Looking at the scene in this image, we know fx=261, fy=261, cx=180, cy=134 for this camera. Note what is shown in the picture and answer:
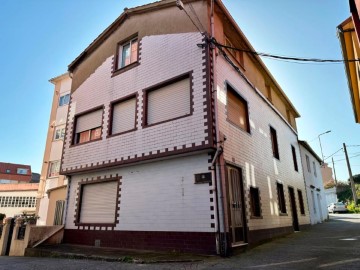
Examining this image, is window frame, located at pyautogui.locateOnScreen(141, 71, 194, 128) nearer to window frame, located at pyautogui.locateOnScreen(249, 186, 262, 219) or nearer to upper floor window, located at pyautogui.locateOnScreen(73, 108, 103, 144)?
upper floor window, located at pyautogui.locateOnScreen(73, 108, 103, 144)

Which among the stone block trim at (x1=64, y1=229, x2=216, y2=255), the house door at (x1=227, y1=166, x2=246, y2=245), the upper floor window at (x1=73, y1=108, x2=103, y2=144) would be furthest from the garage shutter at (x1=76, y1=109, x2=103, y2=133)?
the house door at (x1=227, y1=166, x2=246, y2=245)

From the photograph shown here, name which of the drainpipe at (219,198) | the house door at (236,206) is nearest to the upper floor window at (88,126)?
the drainpipe at (219,198)

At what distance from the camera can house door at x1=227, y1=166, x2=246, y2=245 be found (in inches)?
319

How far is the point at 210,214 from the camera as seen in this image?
25.0 ft

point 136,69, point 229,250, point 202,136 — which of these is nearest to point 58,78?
point 136,69

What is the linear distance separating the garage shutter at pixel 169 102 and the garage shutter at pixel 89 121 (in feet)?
10.7

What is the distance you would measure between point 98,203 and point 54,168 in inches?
483

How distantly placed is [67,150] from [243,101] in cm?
874

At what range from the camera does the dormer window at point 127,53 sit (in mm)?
12133

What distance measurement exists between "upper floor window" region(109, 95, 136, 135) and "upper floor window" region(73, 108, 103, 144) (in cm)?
92

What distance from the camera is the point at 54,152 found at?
21.7 metres

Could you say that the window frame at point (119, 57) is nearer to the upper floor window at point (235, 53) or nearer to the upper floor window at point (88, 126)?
the upper floor window at point (88, 126)

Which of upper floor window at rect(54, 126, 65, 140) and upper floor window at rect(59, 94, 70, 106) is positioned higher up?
upper floor window at rect(59, 94, 70, 106)

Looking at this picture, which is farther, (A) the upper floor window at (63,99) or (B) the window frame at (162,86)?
(A) the upper floor window at (63,99)
